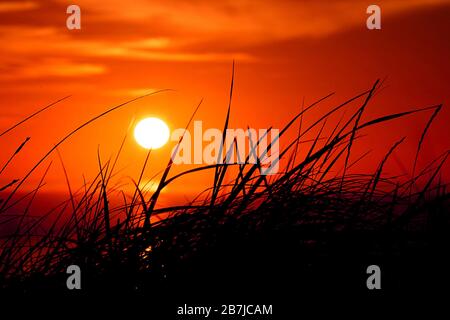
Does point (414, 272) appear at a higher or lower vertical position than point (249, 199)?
lower

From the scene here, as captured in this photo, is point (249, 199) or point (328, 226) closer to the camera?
point (328, 226)

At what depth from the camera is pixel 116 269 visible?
6.96 feet

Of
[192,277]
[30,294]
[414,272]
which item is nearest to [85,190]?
[30,294]

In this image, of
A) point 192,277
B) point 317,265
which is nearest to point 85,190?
point 192,277

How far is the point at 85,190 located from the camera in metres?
2.77

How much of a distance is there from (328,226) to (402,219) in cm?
20

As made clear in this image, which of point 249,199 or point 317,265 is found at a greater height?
point 249,199

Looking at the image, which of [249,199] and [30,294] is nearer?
[30,294]

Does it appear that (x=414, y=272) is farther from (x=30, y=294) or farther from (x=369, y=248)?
(x=30, y=294)
